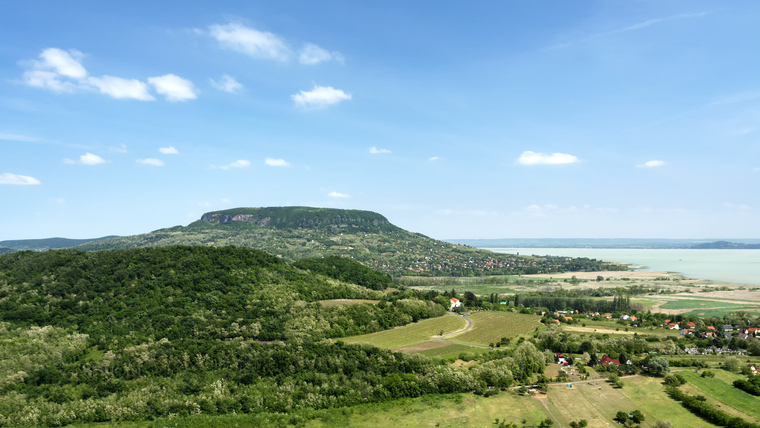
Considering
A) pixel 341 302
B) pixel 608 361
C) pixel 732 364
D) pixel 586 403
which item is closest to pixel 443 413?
pixel 586 403

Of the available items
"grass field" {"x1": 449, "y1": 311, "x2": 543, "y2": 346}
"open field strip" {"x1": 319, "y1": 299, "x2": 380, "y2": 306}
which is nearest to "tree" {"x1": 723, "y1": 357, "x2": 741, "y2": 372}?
"grass field" {"x1": 449, "y1": 311, "x2": 543, "y2": 346}

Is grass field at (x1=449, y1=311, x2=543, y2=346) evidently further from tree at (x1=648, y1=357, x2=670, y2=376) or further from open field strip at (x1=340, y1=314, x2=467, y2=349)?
tree at (x1=648, y1=357, x2=670, y2=376)

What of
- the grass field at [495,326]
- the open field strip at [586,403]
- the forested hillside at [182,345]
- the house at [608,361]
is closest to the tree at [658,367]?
the house at [608,361]

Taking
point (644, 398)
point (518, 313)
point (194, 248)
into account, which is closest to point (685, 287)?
point (518, 313)

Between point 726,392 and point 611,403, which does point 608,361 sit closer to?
point 726,392

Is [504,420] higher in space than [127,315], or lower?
lower

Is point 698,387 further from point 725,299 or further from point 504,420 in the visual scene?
point 725,299

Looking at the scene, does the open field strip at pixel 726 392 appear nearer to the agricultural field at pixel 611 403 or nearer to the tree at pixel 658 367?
the tree at pixel 658 367
